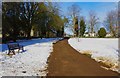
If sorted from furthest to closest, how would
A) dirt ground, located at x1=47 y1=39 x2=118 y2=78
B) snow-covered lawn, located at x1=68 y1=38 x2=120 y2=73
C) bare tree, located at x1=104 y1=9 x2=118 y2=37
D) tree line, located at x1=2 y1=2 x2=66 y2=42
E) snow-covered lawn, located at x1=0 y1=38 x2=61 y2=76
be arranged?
bare tree, located at x1=104 y1=9 x2=118 y2=37
tree line, located at x1=2 y1=2 x2=66 y2=42
snow-covered lawn, located at x1=68 y1=38 x2=120 y2=73
dirt ground, located at x1=47 y1=39 x2=118 y2=78
snow-covered lawn, located at x1=0 y1=38 x2=61 y2=76

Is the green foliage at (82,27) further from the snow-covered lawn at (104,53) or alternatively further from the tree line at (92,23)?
the snow-covered lawn at (104,53)

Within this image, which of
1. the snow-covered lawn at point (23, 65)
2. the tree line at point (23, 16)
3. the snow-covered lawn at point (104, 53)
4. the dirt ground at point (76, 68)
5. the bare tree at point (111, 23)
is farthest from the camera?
the bare tree at point (111, 23)

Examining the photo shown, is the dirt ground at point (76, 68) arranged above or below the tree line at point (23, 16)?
below

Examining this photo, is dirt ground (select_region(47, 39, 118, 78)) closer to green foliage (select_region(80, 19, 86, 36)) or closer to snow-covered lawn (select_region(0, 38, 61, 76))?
snow-covered lawn (select_region(0, 38, 61, 76))

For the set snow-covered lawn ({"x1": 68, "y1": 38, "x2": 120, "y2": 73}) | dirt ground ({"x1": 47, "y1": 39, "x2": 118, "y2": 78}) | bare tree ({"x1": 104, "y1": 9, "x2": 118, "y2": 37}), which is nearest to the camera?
dirt ground ({"x1": 47, "y1": 39, "x2": 118, "y2": 78})

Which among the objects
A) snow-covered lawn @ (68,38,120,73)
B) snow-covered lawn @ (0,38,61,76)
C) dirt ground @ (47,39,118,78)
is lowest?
snow-covered lawn @ (68,38,120,73)

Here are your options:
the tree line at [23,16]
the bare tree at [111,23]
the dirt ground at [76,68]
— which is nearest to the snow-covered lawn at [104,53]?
the dirt ground at [76,68]

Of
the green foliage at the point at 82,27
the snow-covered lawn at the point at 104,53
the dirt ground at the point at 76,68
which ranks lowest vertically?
the snow-covered lawn at the point at 104,53

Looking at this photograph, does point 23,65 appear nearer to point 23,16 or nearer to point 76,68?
point 76,68

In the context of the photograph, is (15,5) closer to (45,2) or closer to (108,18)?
(45,2)

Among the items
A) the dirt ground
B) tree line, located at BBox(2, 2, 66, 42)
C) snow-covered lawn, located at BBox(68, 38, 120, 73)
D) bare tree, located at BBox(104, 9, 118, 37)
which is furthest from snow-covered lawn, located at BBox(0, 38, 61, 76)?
bare tree, located at BBox(104, 9, 118, 37)

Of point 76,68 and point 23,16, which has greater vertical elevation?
point 23,16

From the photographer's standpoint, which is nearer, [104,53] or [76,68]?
[76,68]

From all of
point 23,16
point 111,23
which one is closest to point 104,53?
point 23,16
